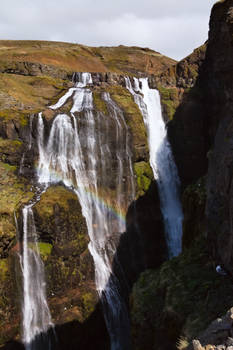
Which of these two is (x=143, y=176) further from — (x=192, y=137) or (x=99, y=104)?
(x=192, y=137)

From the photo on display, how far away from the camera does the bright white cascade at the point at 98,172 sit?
18.0 m

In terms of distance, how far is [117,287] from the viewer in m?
17.8

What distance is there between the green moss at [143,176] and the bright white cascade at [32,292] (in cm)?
875

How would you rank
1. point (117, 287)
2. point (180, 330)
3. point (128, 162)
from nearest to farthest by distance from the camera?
point (180, 330)
point (117, 287)
point (128, 162)

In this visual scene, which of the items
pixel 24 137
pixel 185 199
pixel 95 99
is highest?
pixel 95 99

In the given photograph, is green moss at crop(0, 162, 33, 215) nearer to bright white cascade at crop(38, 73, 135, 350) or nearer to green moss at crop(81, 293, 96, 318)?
bright white cascade at crop(38, 73, 135, 350)

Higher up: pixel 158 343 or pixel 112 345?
pixel 158 343

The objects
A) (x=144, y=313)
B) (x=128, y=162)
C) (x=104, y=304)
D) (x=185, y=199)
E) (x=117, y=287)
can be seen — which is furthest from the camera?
(x=128, y=162)

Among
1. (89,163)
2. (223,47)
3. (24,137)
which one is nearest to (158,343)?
(89,163)

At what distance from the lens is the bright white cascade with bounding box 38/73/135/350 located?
18.0 meters

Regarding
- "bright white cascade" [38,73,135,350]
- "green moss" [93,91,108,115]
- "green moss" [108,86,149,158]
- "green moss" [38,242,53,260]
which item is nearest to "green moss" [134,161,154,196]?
"bright white cascade" [38,73,135,350]

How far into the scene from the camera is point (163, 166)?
25062 mm

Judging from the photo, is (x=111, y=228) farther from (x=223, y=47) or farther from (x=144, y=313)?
(x=223, y=47)

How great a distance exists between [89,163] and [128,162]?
3204 millimetres
